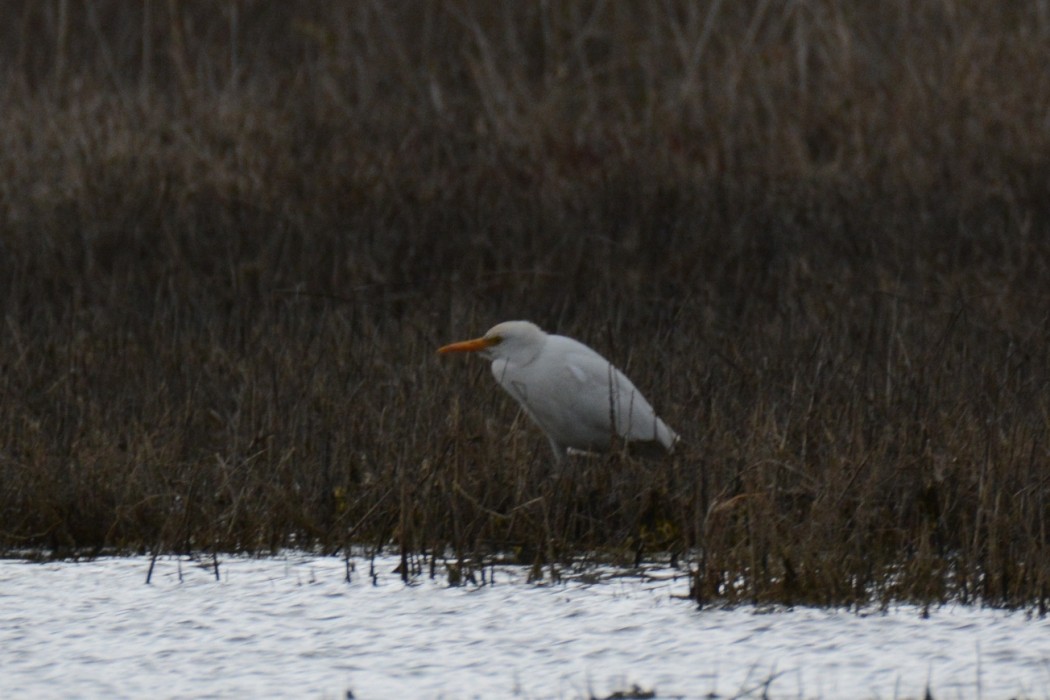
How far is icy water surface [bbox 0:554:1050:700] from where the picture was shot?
122 inches

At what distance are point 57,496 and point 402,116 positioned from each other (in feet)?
21.7

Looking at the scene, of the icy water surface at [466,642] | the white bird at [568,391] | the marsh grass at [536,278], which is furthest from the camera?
the white bird at [568,391]

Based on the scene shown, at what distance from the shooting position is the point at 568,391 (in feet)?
15.8

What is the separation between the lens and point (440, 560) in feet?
13.7

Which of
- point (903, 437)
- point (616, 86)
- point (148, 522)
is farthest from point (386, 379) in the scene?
point (616, 86)

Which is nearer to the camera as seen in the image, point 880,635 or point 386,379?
point 880,635

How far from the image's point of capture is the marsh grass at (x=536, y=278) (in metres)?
4.33

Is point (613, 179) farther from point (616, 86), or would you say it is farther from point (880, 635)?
point (880, 635)

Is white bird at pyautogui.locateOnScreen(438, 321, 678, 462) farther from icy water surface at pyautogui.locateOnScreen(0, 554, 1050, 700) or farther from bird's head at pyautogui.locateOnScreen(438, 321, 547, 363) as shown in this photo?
icy water surface at pyautogui.locateOnScreen(0, 554, 1050, 700)

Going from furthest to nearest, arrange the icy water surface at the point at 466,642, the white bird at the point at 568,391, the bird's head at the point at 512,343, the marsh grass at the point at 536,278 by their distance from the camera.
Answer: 1. the bird's head at the point at 512,343
2. the white bird at the point at 568,391
3. the marsh grass at the point at 536,278
4. the icy water surface at the point at 466,642

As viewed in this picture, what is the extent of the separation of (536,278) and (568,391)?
12.2ft

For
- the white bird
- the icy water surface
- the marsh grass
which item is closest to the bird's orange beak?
the white bird

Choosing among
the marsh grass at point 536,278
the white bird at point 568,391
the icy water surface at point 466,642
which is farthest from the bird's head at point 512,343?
the icy water surface at point 466,642

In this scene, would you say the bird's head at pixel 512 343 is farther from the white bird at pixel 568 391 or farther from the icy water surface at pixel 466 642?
the icy water surface at pixel 466 642
